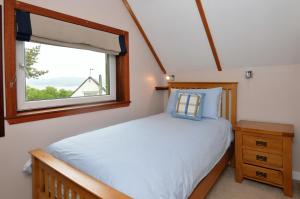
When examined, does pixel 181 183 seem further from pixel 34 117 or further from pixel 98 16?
pixel 98 16

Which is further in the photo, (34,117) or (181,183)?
(34,117)

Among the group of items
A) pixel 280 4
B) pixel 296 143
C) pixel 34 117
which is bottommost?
pixel 296 143

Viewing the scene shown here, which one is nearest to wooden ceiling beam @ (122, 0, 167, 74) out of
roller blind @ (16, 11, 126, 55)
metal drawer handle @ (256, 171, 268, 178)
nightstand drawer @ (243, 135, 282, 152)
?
roller blind @ (16, 11, 126, 55)

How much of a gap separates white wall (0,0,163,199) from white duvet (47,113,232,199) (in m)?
0.38

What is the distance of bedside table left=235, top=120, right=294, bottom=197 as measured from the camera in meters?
2.03

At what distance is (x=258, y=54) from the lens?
2434mm

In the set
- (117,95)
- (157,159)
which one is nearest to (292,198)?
(157,159)

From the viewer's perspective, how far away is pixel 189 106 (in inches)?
99.6

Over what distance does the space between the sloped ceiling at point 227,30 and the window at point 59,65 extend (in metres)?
0.52

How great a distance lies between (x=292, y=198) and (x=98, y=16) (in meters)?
2.79

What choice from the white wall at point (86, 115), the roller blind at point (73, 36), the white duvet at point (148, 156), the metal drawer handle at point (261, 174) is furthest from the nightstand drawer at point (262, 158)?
the roller blind at point (73, 36)

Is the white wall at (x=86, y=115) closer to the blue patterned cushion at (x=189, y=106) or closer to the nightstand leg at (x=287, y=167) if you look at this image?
the blue patterned cushion at (x=189, y=106)

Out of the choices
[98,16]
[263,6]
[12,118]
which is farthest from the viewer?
[98,16]

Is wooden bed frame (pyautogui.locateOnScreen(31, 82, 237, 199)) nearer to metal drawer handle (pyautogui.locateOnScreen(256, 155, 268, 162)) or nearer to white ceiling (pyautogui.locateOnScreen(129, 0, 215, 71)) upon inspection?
metal drawer handle (pyautogui.locateOnScreen(256, 155, 268, 162))
